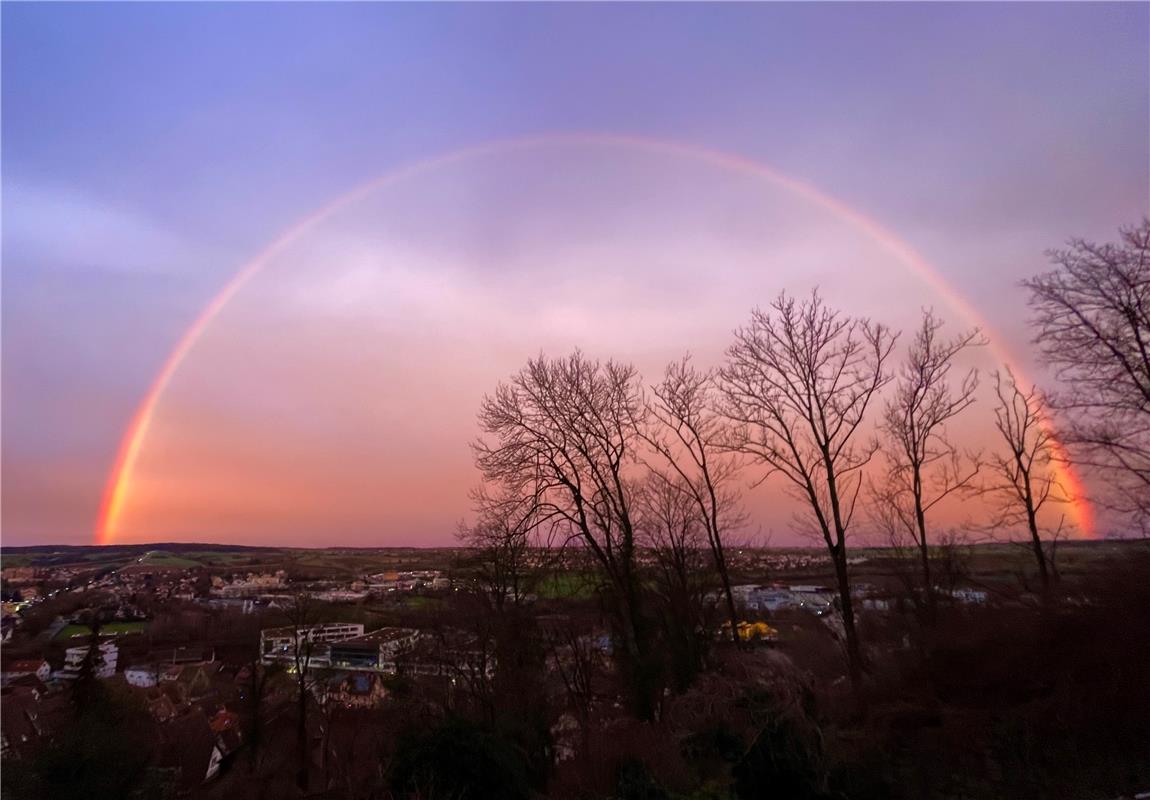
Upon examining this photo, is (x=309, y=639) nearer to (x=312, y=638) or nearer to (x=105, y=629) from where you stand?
(x=312, y=638)

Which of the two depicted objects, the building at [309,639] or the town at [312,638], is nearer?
the town at [312,638]

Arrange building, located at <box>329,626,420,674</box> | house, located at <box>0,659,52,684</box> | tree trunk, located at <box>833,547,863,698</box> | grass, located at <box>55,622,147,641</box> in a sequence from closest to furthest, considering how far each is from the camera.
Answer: house, located at <box>0,659,52,684</box>
tree trunk, located at <box>833,547,863,698</box>
grass, located at <box>55,622,147,641</box>
building, located at <box>329,626,420,674</box>

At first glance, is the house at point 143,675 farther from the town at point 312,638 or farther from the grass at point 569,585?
the grass at point 569,585

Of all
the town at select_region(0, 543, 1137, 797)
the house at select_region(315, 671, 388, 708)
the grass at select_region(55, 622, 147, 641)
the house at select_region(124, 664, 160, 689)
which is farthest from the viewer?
the house at select_region(315, 671, 388, 708)

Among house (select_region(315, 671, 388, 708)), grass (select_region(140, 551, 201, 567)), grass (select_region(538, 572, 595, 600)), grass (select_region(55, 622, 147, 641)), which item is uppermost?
grass (select_region(140, 551, 201, 567))

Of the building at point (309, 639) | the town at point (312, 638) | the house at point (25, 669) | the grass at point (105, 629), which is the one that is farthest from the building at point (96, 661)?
the building at point (309, 639)

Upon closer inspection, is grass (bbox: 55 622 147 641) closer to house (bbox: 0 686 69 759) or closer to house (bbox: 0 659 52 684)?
house (bbox: 0 659 52 684)

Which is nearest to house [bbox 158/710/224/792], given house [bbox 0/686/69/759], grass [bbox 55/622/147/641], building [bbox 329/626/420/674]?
house [bbox 0/686/69/759]

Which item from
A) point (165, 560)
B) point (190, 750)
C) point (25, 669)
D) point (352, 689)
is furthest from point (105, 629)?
point (352, 689)

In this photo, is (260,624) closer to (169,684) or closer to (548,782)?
(169,684)
